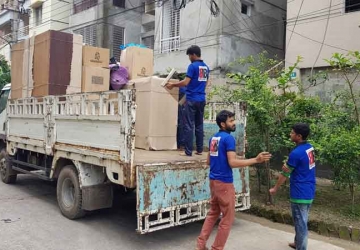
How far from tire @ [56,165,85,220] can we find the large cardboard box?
1.09 meters

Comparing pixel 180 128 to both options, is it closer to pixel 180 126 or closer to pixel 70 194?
pixel 180 126

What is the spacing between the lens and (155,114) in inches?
220

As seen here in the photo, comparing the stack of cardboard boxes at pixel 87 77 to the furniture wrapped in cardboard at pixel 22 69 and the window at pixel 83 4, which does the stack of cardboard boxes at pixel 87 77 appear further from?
the window at pixel 83 4

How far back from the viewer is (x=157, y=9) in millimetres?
15484

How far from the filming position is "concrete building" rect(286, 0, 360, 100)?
31.7 feet

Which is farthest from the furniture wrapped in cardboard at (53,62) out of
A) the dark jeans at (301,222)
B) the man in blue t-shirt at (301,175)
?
the dark jeans at (301,222)

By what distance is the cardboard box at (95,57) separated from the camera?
6727 mm

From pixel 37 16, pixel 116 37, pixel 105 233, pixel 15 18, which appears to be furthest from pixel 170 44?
pixel 15 18

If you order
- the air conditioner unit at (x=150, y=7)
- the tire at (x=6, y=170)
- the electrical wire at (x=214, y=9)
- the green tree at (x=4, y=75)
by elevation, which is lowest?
the tire at (x=6, y=170)

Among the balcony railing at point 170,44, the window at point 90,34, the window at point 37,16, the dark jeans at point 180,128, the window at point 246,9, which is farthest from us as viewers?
the window at point 37,16

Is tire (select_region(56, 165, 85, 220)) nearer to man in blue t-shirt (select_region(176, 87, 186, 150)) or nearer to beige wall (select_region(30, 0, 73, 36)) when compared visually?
man in blue t-shirt (select_region(176, 87, 186, 150))

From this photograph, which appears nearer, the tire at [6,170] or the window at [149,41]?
the tire at [6,170]

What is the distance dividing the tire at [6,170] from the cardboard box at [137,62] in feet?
10.6

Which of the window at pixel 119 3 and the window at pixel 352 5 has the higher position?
the window at pixel 119 3
